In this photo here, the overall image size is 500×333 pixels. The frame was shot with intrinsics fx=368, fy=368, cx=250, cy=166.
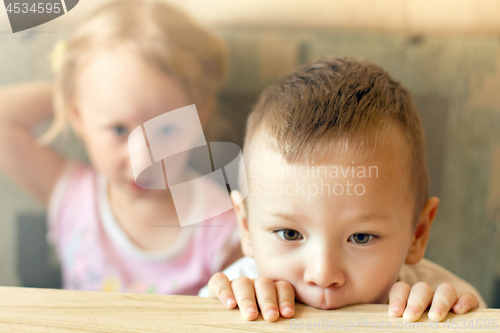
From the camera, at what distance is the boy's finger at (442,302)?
35 cm

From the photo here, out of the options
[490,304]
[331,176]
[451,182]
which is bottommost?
[490,304]

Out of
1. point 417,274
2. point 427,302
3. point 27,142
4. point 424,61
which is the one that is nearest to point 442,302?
A: point 427,302

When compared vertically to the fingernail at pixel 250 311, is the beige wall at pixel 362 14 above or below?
above

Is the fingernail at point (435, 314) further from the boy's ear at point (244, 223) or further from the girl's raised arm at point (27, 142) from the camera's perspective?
the girl's raised arm at point (27, 142)

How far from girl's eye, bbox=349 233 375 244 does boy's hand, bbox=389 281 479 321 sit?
0.21 ft

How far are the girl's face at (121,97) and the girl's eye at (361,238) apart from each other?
0.41 meters

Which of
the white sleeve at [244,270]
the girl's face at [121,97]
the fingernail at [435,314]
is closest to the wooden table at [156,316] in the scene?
the fingernail at [435,314]

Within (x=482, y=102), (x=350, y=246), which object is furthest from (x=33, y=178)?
(x=482, y=102)

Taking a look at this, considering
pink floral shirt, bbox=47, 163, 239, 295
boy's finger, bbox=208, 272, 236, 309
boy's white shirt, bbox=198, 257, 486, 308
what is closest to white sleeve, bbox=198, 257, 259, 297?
boy's white shirt, bbox=198, 257, 486, 308

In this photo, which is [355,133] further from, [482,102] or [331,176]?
[482,102]

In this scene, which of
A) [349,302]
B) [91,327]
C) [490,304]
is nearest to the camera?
[91,327]

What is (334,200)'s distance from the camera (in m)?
0.40

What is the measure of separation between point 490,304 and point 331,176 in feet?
2.30

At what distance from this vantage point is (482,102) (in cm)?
76
